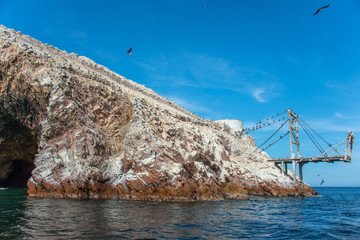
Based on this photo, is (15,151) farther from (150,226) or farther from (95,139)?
(150,226)

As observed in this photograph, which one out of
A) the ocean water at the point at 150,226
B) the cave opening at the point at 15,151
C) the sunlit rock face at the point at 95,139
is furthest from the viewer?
the cave opening at the point at 15,151

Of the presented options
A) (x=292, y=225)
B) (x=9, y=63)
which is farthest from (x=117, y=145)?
(x=292, y=225)

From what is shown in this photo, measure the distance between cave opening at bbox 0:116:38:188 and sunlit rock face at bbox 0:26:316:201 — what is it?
18 centimetres

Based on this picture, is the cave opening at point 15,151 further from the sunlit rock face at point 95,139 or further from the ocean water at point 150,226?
the ocean water at point 150,226

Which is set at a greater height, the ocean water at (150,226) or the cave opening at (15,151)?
the cave opening at (15,151)

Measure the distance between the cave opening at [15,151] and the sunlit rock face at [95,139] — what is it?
185mm

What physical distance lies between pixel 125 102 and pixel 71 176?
1137cm

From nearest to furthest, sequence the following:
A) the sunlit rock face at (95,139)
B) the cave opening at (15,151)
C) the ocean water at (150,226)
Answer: the ocean water at (150,226)
the sunlit rock face at (95,139)
the cave opening at (15,151)

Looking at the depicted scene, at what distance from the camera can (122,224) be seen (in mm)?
12875

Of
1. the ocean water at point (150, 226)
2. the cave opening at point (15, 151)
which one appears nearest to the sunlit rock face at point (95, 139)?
the cave opening at point (15, 151)

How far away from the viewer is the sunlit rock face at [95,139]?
2519cm

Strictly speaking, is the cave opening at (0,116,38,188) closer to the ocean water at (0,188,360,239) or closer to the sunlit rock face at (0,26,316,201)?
the sunlit rock face at (0,26,316,201)

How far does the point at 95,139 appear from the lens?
2703 centimetres

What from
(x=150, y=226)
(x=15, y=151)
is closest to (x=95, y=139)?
(x=150, y=226)
